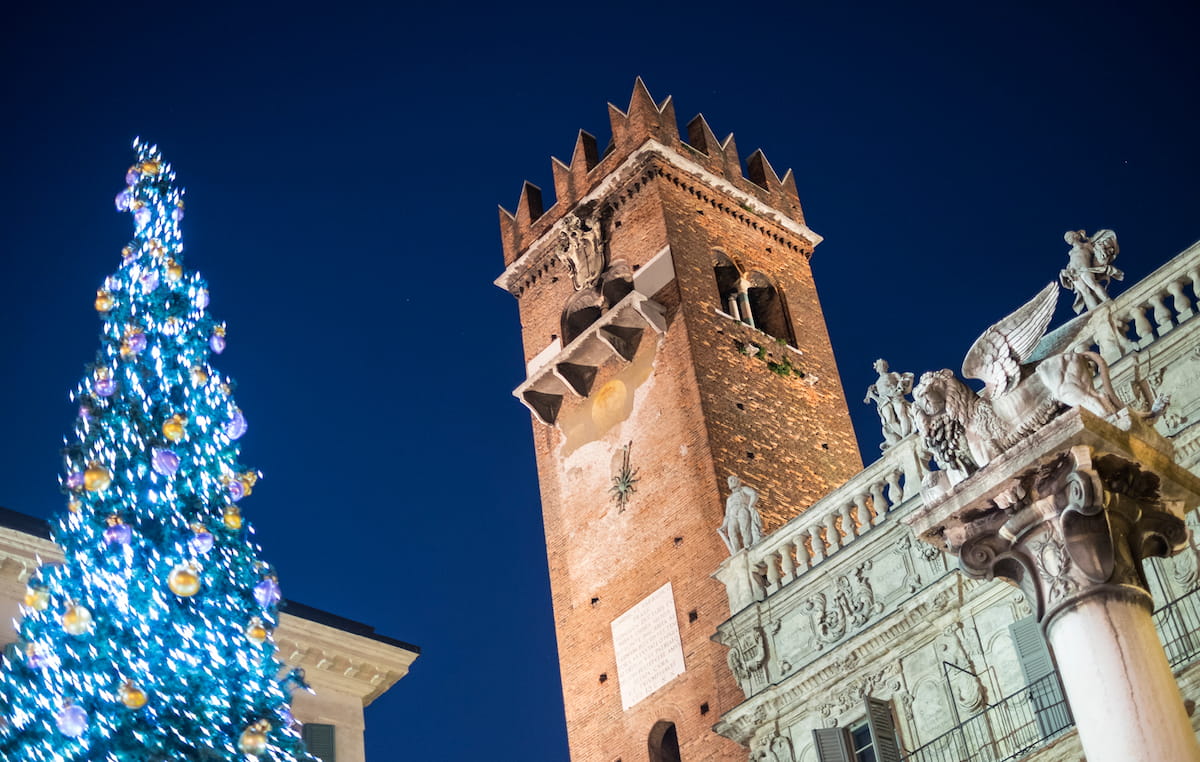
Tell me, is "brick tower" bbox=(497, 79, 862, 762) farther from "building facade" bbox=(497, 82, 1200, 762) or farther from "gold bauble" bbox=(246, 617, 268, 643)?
"gold bauble" bbox=(246, 617, 268, 643)

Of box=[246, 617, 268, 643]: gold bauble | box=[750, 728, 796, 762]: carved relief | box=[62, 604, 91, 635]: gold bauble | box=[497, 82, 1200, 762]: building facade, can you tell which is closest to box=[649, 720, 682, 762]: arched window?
box=[497, 82, 1200, 762]: building facade

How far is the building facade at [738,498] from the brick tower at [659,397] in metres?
0.05

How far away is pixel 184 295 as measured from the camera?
57.0ft

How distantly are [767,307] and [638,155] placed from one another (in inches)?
178

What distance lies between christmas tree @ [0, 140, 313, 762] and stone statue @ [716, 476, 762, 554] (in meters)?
10.9

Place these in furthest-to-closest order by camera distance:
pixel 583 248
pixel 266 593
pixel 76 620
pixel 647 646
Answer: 1. pixel 583 248
2. pixel 647 646
3. pixel 266 593
4. pixel 76 620

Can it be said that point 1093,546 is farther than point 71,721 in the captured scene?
No

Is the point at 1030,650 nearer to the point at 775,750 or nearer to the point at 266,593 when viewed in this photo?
the point at 775,750

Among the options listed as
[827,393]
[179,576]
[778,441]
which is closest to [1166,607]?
[179,576]

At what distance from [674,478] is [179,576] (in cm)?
1598

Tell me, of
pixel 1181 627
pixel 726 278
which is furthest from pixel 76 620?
pixel 726 278

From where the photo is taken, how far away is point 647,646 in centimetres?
2930

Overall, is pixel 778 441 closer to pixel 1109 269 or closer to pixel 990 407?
pixel 1109 269

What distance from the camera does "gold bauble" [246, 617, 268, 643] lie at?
1588cm
